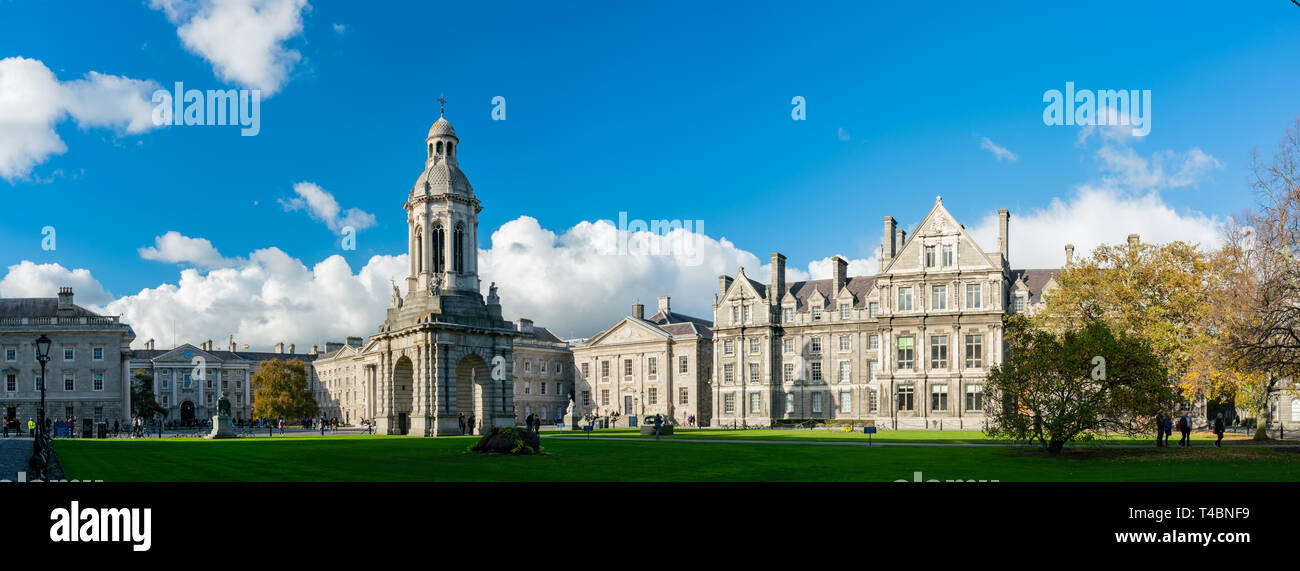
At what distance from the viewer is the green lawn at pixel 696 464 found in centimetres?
2214

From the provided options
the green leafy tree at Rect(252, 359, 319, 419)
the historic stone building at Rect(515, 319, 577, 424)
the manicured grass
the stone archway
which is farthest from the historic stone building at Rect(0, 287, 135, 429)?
the manicured grass

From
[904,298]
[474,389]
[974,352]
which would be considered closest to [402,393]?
[474,389]

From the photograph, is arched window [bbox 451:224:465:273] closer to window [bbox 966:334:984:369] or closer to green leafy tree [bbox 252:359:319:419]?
window [bbox 966:334:984:369]

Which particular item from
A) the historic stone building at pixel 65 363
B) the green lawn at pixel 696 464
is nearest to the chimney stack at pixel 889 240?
the green lawn at pixel 696 464

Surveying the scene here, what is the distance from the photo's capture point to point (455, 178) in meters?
56.3

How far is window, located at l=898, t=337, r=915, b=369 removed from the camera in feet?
242

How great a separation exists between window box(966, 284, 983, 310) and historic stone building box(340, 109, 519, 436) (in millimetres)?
36610

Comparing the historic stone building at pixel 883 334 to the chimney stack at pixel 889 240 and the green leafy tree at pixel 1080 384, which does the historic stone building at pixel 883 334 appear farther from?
the green leafy tree at pixel 1080 384

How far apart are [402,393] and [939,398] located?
1640 inches
